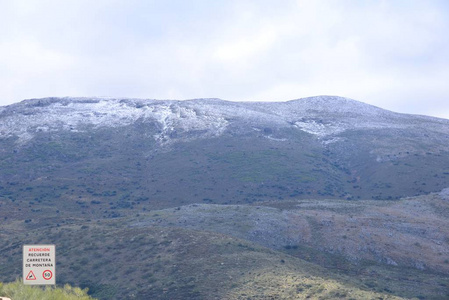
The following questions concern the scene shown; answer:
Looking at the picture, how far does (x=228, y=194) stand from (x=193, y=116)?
36.5 meters

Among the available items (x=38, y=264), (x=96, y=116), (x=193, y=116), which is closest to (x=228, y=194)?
(x=193, y=116)

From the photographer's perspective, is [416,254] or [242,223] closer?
[416,254]

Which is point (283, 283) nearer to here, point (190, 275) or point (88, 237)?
point (190, 275)

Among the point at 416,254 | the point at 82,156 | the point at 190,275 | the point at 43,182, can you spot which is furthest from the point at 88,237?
the point at 82,156

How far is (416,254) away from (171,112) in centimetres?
7154

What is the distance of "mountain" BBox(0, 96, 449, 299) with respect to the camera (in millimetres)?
31750

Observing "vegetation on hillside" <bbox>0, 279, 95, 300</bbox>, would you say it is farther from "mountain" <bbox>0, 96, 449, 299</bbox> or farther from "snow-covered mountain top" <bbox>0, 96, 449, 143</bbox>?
"snow-covered mountain top" <bbox>0, 96, 449, 143</bbox>

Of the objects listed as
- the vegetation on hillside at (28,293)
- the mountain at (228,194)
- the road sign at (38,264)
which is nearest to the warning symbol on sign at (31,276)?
the road sign at (38,264)

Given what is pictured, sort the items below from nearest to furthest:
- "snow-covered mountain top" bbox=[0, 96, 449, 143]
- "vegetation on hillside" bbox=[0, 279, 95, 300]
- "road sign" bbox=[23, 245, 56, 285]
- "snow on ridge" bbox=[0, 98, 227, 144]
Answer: "road sign" bbox=[23, 245, 56, 285] < "vegetation on hillside" bbox=[0, 279, 95, 300] < "snow on ridge" bbox=[0, 98, 227, 144] < "snow-covered mountain top" bbox=[0, 96, 449, 143]

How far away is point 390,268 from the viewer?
119 feet

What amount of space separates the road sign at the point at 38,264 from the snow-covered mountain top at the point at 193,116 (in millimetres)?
77416

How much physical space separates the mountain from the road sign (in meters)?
14.5

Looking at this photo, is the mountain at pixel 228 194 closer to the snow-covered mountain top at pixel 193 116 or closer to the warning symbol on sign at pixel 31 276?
the snow-covered mountain top at pixel 193 116

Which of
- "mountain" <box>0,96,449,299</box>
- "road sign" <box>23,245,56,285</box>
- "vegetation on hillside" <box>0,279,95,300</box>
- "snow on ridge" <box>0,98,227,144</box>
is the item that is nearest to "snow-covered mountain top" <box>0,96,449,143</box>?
"snow on ridge" <box>0,98,227,144</box>
